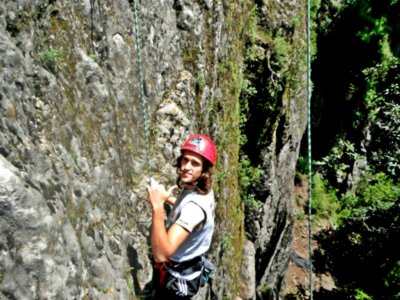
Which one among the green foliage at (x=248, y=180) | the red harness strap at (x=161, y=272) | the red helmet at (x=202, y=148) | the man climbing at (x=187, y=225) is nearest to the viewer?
the man climbing at (x=187, y=225)

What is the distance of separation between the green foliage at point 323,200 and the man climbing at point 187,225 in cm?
1846

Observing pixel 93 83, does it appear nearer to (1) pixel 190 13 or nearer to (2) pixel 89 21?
(2) pixel 89 21

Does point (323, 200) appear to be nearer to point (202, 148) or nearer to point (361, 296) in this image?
point (361, 296)

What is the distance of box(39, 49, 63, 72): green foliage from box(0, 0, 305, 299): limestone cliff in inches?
0.4

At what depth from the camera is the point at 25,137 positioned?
10.7 ft

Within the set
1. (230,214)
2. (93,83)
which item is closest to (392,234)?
(230,214)

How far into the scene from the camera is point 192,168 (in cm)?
397

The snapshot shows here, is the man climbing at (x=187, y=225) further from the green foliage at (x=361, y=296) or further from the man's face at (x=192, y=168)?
the green foliage at (x=361, y=296)

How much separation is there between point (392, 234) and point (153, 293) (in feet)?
24.6

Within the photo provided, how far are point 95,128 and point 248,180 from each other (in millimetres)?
7658

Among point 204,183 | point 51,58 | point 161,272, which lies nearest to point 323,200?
point 161,272

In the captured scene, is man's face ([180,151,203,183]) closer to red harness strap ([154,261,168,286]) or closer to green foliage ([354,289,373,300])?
red harness strap ([154,261,168,286])

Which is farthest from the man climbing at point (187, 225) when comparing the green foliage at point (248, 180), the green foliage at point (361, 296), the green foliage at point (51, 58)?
the green foliage at point (361, 296)

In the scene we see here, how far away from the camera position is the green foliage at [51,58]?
373 centimetres
